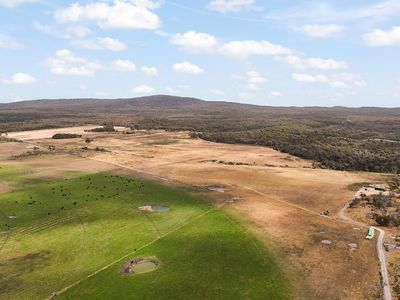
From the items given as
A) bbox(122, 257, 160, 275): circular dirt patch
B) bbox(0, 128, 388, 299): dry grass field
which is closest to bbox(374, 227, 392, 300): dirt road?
bbox(0, 128, 388, 299): dry grass field

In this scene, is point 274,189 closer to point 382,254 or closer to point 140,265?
point 382,254

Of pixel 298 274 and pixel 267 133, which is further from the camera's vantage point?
pixel 267 133

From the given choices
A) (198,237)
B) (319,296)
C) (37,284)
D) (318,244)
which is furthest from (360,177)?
(37,284)

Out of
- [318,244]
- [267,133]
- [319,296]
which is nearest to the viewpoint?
[319,296]

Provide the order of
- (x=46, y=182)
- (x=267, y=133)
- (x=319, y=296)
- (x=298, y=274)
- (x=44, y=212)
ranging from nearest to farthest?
1. (x=319, y=296)
2. (x=298, y=274)
3. (x=44, y=212)
4. (x=46, y=182)
5. (x=267, y=133)

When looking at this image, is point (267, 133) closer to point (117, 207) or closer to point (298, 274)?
point (117, 207)

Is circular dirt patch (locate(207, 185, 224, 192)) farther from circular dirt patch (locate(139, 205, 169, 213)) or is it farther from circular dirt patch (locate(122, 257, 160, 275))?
circular dirt patch (locate(122, 257, 160, 275))
